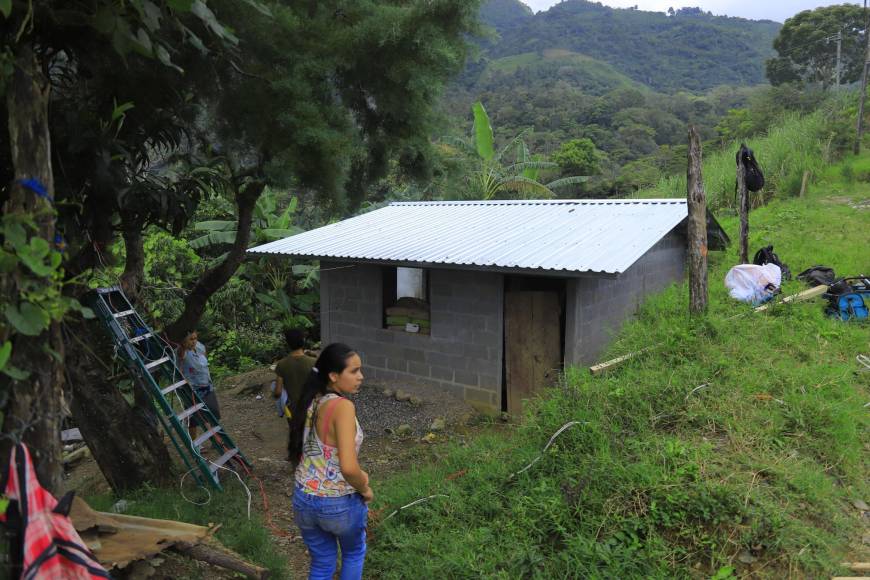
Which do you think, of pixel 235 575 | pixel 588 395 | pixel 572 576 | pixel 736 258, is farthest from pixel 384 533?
pixel 736 258

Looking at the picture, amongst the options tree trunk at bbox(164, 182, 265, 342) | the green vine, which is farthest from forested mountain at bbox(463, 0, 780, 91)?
the green vine

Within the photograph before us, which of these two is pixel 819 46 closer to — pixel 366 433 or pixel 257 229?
pixel 257 229

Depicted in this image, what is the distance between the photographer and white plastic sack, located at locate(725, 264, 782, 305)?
848 cm

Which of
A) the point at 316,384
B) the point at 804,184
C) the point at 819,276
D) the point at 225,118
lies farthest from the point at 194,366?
the point at 804,184

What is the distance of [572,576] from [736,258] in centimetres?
922

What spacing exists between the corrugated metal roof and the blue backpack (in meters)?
2.34

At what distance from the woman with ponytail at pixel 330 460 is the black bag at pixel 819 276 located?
8783 millimetres

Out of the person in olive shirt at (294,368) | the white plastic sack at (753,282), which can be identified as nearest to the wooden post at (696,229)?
the white plastic sack at (753,282)

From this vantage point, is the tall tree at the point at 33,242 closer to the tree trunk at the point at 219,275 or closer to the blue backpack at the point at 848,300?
the tree trunk at the point at 219,275

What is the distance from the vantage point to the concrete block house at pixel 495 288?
317 inches

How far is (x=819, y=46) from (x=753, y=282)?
37.1m

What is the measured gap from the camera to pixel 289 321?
14.5 m

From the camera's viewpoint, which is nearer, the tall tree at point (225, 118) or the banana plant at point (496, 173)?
the tall tree at point (225, 118)

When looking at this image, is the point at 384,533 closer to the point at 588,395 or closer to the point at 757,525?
the point at 588,395
